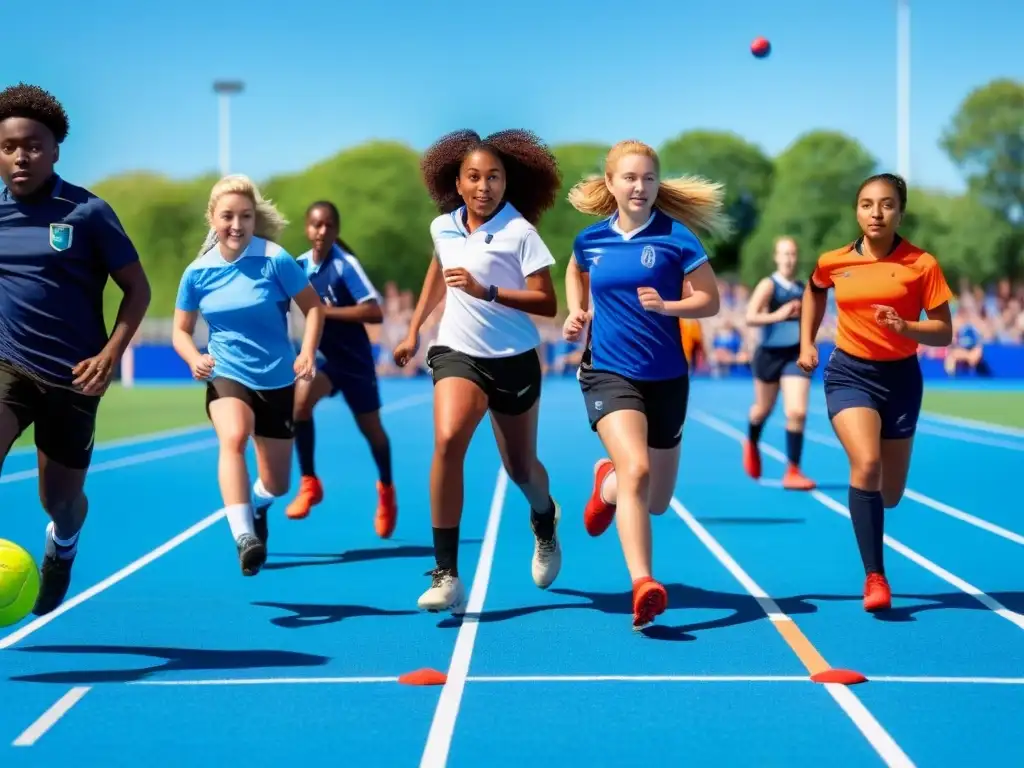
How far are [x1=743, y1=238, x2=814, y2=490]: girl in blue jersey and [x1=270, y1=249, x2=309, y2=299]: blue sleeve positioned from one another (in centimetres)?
530

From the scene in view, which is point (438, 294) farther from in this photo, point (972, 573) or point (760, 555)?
point (972, 573)

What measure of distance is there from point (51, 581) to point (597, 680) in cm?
262

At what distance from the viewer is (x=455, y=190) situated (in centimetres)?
731

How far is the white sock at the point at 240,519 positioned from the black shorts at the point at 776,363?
643 cm

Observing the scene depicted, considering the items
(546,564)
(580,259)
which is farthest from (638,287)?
(546,564)

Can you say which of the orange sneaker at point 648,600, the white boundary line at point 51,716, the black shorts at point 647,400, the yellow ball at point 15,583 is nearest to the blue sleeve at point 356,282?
the black shorts at point 647,400

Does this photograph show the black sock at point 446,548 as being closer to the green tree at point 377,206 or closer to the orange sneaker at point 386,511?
the orange sneaker at point 386,511

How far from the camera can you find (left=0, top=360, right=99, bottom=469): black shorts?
5863mm

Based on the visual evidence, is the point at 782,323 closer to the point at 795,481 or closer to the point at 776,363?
the point at 776,363

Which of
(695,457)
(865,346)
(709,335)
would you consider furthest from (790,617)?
(709,335)

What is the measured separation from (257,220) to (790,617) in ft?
11.4

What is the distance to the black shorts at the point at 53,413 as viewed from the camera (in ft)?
19.2

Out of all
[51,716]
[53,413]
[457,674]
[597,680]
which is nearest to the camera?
[51,716]

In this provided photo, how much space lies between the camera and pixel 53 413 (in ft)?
19.7
